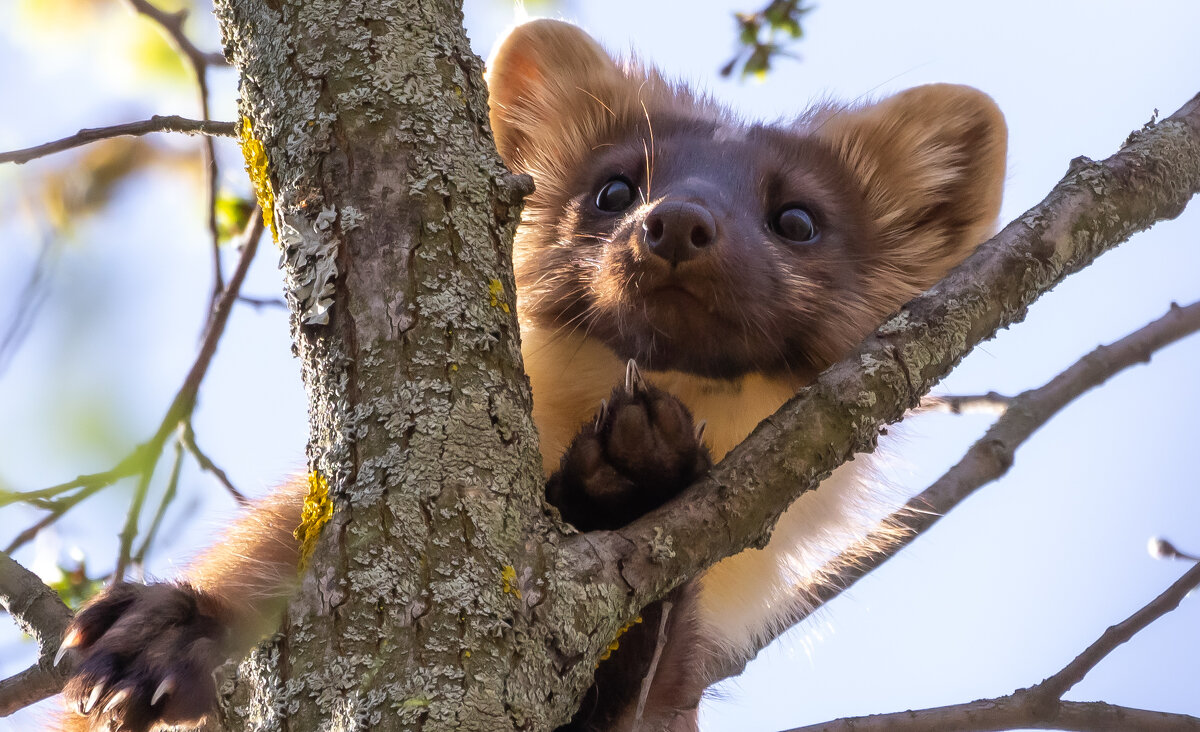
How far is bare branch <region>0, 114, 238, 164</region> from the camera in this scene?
4.37 m

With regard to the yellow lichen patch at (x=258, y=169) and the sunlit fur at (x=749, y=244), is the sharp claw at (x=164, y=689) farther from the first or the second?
the sunlit fur at (x=749, y=244)

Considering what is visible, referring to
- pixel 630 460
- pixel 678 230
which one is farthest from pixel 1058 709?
pixel 678 230

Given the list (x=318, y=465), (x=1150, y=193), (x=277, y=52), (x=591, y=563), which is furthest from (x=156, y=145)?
(x=1150, y=193)

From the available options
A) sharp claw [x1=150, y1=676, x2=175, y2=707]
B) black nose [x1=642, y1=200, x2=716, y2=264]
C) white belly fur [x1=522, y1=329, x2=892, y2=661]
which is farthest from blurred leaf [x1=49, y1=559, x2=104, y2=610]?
black nose [x1=642, y1=200, x2=716, y2=264]

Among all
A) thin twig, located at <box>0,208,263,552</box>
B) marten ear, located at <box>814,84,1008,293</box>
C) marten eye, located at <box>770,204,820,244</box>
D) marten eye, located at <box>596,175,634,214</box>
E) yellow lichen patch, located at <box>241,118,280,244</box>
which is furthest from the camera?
marten ear, located at <box>814,84,1008,293</box>

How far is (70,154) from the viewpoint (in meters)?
4.60

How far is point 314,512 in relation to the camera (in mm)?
2932

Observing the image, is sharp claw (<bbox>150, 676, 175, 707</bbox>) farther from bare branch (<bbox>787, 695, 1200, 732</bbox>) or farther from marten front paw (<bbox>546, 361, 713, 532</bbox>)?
bare branch (<bbox>787, 695, 1200, 732</bbox>)

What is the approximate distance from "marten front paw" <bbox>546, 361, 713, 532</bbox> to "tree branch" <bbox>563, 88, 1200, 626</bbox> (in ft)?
1.21

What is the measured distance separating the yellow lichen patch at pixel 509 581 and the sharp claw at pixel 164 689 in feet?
4.78

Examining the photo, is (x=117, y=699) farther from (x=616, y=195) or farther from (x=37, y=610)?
(x=616, y=195)

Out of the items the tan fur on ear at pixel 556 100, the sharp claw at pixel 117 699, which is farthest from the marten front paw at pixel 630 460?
the tan fur on ear at pixel 556 100

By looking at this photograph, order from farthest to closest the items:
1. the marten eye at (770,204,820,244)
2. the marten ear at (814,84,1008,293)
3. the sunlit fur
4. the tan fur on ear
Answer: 1. the tan fur on ear
2. the marten ear at (814,84,1008,293)
3. the marten eye at (770,204,820,244)
4. the sunlit fur

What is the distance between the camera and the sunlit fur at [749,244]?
191 inches
